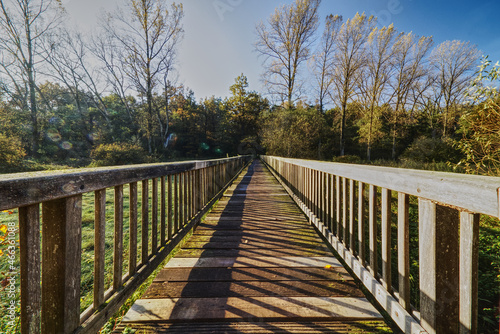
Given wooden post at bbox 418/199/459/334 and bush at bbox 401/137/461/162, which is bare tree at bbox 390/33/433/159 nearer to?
bush at bbox 401/137/461/162

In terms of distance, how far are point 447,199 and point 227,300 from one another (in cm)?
144

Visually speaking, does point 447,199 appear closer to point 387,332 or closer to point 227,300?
point 387,332

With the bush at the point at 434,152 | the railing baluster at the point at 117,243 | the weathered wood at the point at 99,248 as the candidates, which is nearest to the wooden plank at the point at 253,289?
the railing baluster at the point at 117,243

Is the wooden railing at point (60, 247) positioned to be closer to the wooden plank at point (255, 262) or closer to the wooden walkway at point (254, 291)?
the wooden walkway at point (254, 291)

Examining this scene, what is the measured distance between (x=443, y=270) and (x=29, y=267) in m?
1.59

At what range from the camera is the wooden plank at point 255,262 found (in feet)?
6.48

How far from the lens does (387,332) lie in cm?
125

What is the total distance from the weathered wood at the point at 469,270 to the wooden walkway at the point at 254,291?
693 millimetres

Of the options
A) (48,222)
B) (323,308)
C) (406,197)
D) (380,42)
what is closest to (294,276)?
(323,308)

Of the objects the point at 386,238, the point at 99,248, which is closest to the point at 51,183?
the point at 99,248

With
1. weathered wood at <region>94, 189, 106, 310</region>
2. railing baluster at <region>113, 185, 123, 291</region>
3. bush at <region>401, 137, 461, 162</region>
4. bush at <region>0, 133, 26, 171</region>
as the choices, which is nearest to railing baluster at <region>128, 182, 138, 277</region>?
railing baluster at <region>113, 185, 123, 291</region>

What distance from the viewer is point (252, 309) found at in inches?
56.1

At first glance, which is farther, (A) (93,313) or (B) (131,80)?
(B) (131,80)

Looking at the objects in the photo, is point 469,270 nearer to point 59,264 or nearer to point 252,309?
point 252,309
